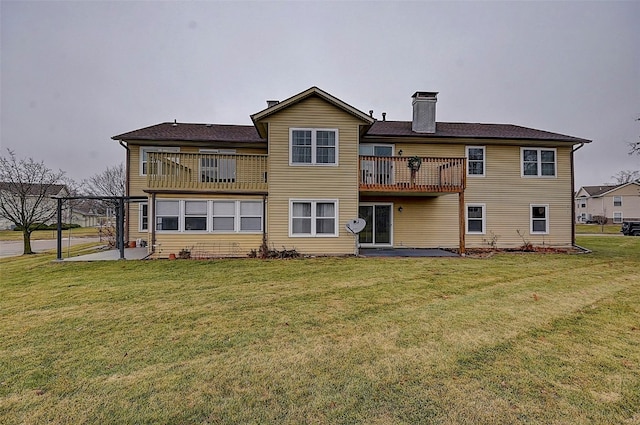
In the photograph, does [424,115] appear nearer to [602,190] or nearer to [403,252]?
[403,252]

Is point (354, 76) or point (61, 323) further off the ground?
point (354, 76)

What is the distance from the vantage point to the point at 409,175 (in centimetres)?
1368

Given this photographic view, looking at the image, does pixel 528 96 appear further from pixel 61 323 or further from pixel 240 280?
pixel 61 323

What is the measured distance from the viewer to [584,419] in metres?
2.77

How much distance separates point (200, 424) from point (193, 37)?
80.5 ft

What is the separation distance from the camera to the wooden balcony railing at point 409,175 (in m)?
13.0

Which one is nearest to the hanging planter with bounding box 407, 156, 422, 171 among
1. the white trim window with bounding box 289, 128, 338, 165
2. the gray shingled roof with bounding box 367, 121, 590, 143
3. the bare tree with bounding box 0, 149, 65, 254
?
the gray shingled roof with bounding box 367, 121, 590, 143

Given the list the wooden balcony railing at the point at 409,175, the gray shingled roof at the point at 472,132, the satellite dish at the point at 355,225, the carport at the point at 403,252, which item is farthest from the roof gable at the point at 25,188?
the gray shingled roof at the point at 472,132

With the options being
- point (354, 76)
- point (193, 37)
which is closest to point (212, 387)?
point (193, 37)

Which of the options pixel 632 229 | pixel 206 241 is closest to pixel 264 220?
pixel 206 241

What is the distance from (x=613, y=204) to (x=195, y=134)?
57.8 m

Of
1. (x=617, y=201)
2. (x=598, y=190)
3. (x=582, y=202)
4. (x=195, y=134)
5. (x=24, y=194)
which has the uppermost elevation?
(x=598, y=190)

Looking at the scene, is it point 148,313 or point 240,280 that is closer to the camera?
point 148,313

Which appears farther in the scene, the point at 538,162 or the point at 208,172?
the point at 538,162
